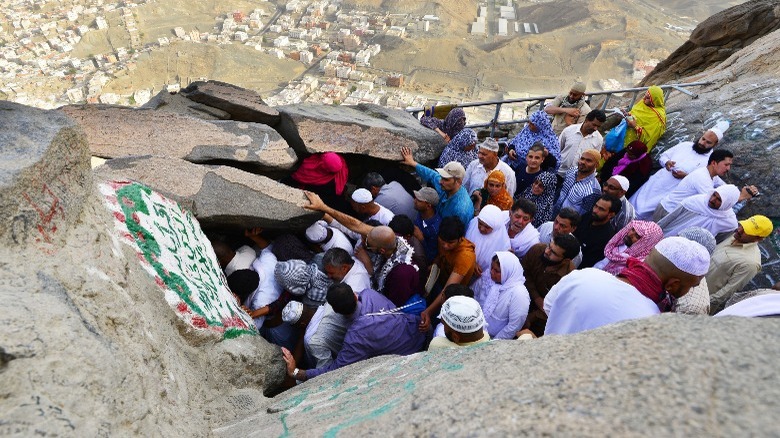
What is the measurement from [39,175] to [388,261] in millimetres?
2363

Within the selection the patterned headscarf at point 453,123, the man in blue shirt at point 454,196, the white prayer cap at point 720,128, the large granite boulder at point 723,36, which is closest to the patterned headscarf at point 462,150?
the patterned headscarf at point 453,123

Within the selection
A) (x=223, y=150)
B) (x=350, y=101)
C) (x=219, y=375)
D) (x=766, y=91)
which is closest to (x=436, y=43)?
(x=350, y=101)

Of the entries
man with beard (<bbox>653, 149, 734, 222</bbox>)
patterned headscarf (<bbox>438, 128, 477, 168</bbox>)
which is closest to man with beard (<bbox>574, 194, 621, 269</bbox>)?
man with beard (<bbox>653, 149, 734, 222</bbox>)

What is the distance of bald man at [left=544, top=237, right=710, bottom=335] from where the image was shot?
2.30m

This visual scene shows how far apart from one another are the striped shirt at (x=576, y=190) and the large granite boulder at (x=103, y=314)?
3172mm

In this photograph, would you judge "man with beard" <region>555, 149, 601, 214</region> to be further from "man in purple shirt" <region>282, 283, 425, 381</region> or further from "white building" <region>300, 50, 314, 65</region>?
"white building" <region>300, 50, 314, 65</region>

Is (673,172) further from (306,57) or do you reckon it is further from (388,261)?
(306,57)

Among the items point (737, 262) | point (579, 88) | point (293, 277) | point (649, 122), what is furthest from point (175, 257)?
point (649, 122)

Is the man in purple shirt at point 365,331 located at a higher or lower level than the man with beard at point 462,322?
lower

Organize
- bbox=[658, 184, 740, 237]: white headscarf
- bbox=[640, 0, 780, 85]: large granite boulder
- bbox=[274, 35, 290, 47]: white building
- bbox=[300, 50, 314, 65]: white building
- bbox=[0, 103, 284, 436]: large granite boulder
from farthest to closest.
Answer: bbox=[274, 35, 290, 47]: white building
bbox=[300, 50, 314, 65]: white building
bbox=[640, 0, 780, 85]: large granite boulder
bbox=[658, 184, 740, 237]: white headscarf
bbox=[0, 103, 284, 436]: large granite boulder

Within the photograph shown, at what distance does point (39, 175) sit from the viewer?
1949mm

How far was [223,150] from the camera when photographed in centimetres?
434

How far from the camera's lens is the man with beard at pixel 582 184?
4.44 metres

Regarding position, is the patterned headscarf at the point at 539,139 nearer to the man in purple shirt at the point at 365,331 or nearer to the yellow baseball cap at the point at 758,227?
the yellow baseball cap at the point at 758,227
